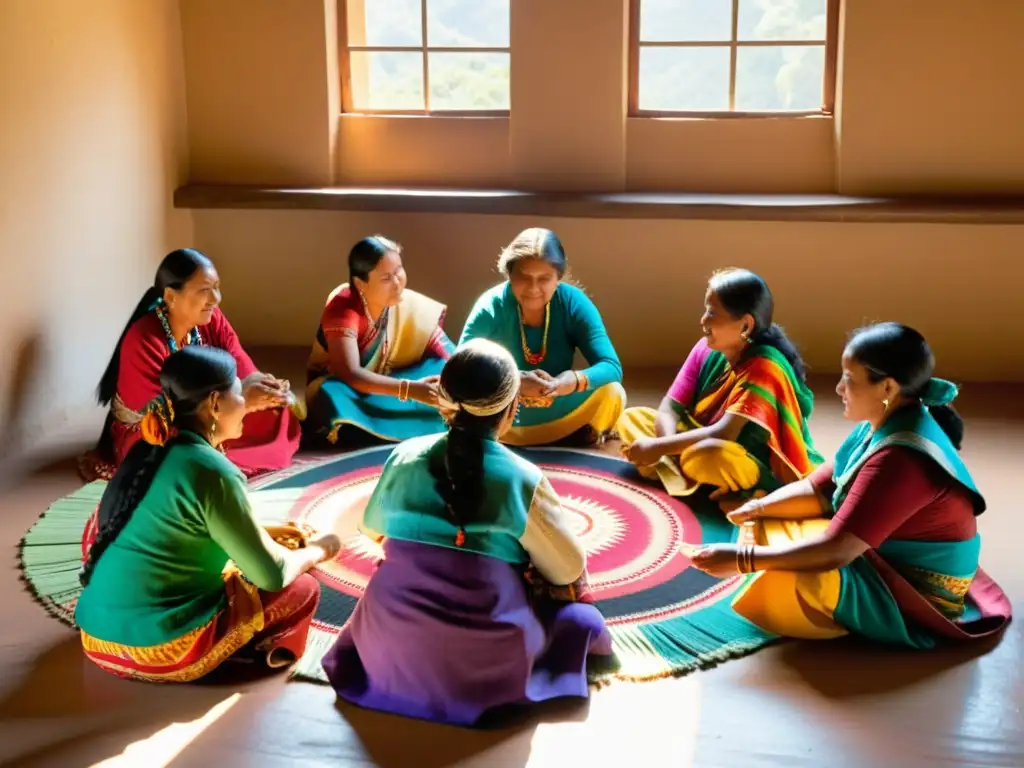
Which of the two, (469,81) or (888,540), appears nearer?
(888,540)

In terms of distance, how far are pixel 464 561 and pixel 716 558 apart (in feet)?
2.10

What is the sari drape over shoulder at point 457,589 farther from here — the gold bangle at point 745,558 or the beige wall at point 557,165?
the beige wall at point 557,165

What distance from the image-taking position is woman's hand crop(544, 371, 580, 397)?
4277 mm

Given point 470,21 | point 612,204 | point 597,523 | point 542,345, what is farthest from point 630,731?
point 470,21

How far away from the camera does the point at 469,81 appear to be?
579cm

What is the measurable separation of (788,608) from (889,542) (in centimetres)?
30

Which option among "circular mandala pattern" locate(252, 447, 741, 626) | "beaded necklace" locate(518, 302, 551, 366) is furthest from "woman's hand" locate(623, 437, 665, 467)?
"beaded necklace" locate(518, 302, 551, 366)

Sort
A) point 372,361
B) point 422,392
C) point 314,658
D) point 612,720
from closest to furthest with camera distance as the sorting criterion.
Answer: point 612,720 → point 314,658 → point 422,392 → point 372,361

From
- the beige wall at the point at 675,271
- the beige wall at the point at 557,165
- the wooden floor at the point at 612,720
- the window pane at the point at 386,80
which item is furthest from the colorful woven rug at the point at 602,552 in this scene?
the window pane at the point at 386,80

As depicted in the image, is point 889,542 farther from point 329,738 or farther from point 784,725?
point 329,738

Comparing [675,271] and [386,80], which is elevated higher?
[386,80]

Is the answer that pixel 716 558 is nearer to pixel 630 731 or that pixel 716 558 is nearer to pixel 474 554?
pixel 630 731

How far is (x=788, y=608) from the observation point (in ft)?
9.81

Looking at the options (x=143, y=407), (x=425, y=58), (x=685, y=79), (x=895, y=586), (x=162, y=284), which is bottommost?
(x=895, y=586)
